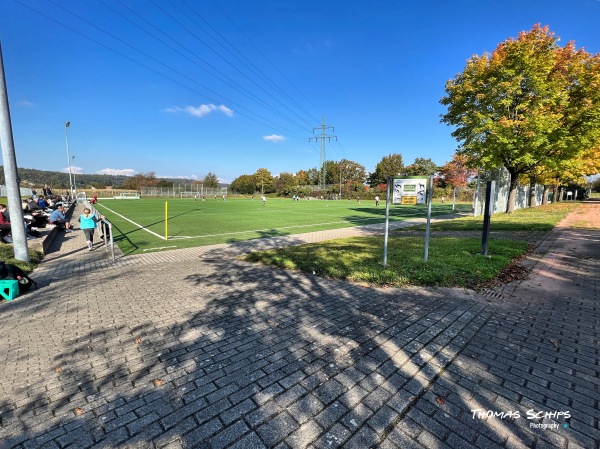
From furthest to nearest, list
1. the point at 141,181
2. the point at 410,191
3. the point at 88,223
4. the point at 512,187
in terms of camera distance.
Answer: the point at 141,181 < the point at 512,187 < the point at 88,223 < the point at 410,191

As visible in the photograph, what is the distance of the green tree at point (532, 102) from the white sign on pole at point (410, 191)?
13738mm

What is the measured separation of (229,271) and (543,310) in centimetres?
620

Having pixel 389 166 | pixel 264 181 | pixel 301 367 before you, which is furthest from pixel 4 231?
pixel 264 181

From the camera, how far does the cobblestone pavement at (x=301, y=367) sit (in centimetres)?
232

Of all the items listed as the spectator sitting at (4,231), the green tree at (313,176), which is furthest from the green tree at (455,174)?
the spectator sitting at (4,231)

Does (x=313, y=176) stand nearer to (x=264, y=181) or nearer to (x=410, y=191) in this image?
(x=264, y=181)

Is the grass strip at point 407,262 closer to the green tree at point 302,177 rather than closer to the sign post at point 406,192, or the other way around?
the sign post at point 406,192

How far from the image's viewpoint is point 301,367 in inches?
125

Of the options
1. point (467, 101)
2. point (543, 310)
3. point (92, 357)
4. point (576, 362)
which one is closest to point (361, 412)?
point (576, 362)

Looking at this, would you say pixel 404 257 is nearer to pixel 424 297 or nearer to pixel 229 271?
pixel 424 297

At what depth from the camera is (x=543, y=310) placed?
183 inches

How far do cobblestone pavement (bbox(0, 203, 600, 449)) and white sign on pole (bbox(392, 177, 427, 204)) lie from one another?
98.7 inches

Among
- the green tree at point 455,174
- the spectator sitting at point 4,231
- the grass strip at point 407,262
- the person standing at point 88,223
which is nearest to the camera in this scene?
the grass strip at point 407,262

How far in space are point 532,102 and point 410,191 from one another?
652 inches
